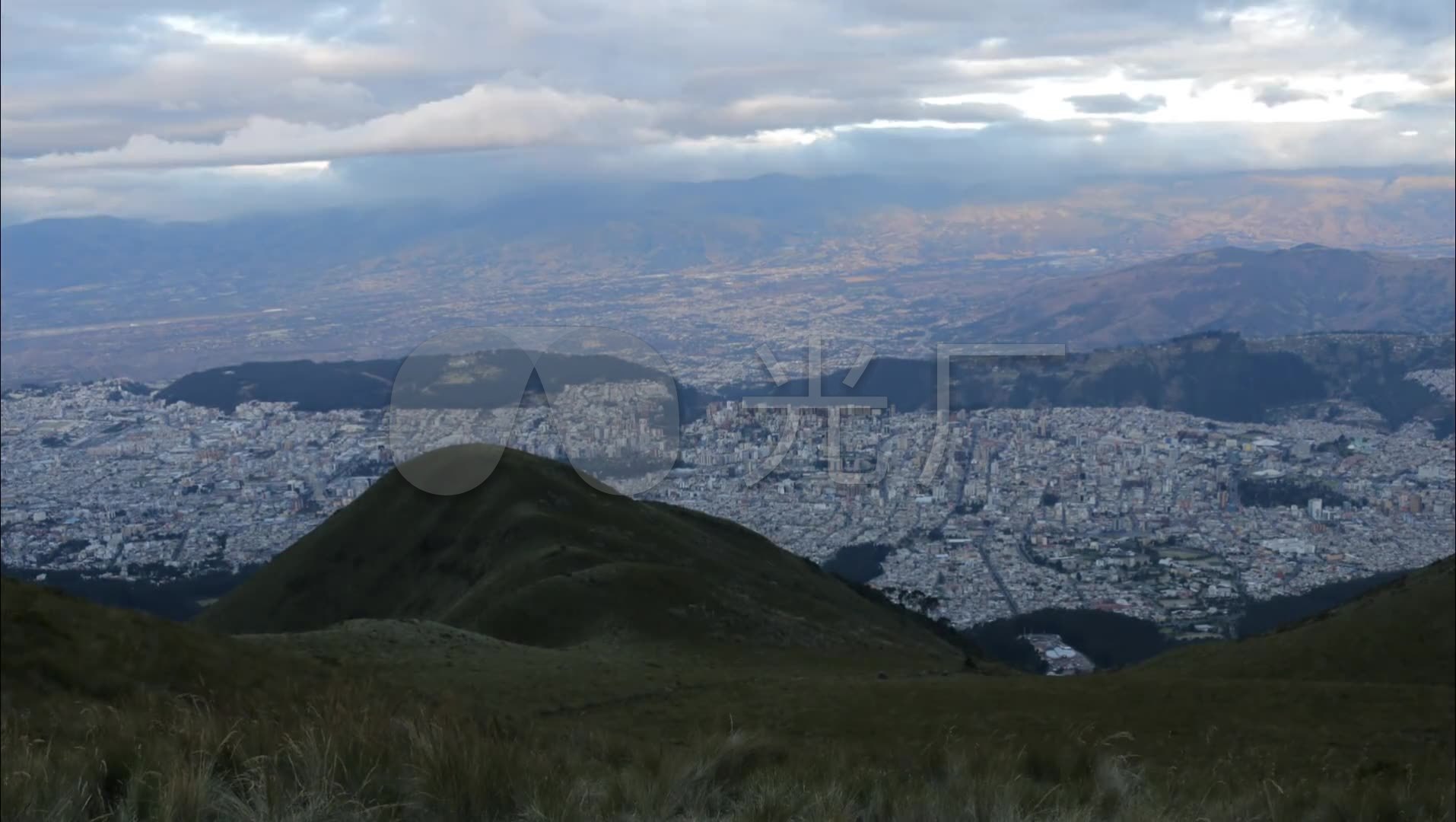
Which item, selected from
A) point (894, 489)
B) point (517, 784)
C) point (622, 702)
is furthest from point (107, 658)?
point (894, 489)

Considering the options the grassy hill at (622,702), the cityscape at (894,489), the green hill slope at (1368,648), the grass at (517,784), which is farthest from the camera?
the cityscape at (894,489)

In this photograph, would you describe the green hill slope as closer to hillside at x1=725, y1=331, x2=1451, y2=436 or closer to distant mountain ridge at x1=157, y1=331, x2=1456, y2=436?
distant mountain ridge at x1=157, y1=331, x2=1456, y2=436

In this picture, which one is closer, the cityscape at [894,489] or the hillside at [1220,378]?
the cityscape at [894,489]

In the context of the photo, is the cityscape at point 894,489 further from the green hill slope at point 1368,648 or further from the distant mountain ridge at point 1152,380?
the green hill slope at point 1368,648

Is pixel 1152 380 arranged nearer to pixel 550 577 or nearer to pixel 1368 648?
pixel 550 577

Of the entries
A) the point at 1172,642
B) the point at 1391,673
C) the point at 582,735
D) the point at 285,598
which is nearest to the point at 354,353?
the point at 285,598

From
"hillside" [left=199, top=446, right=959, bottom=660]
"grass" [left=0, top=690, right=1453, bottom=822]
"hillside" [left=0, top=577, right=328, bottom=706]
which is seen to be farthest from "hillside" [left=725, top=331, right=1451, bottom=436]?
"grass" [left=0, top=690, right=1453, bottom=822]

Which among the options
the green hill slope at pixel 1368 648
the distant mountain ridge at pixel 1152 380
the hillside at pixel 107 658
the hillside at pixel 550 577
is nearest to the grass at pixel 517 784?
the hillside at pixel 107 658
